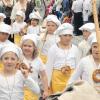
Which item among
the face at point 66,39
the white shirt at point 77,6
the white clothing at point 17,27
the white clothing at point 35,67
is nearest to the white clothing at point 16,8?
the white clothing at point 17,27

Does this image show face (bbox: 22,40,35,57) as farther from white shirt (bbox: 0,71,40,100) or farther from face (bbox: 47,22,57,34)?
face (bbox: 47,22,57,34)

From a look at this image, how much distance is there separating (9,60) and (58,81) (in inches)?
82.9

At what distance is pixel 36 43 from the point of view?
7648 millimetres

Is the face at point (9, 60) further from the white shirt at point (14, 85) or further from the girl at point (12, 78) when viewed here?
the white shirt at point (14, 85)

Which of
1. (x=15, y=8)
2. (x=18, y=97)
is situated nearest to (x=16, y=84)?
(x=18, y=97)

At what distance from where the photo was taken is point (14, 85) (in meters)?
6.17

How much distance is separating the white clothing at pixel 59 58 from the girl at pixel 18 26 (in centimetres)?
487

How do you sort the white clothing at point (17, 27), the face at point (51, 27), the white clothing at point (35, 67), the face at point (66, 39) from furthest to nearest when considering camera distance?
the white clothing at point (17, 27)
the face at point (51, 27)
the face at point (66, 39)
the white clothing at point (35, 67)

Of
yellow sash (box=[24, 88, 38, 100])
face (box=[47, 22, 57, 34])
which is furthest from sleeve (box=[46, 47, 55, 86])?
face (box=[47, 22, 57, 34])

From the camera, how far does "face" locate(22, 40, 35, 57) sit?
293 inches

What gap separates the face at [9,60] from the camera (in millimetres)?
6098

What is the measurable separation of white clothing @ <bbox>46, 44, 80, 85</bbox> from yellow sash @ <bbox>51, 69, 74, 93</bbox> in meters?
0.09

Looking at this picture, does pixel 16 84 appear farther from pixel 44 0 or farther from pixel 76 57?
pixel 44 0

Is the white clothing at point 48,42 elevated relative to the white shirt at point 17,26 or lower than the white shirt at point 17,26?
lower
